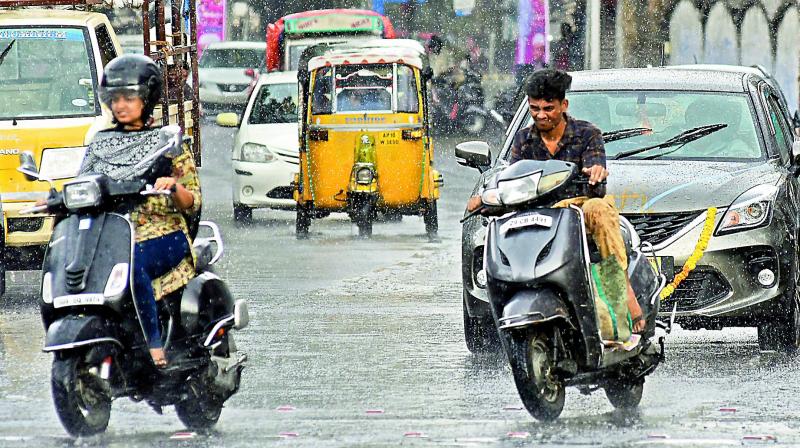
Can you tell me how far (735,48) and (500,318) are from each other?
2591cm

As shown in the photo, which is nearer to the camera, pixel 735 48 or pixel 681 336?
pixel 681 336

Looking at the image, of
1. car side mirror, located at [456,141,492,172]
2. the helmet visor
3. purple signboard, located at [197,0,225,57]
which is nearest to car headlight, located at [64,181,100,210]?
the helmet visor

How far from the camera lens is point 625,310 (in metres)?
8.64

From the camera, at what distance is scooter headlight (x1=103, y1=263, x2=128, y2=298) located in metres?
7.63

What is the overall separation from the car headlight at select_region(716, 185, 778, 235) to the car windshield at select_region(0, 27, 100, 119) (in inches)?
234

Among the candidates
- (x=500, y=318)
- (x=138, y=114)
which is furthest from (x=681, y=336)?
(x=138, y=114)

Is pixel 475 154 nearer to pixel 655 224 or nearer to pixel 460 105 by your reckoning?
pixel 655 224

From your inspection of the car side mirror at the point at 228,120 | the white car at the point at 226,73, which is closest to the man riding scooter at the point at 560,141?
the car side mirror at the point at 228,120

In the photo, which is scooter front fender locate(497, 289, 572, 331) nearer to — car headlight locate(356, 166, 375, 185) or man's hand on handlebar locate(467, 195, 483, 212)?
man's hand on handlebar locate(467, 195, 483, 212)

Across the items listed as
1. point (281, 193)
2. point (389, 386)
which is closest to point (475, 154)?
point (389, 386)

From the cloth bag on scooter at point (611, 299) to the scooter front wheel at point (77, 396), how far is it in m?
2.21

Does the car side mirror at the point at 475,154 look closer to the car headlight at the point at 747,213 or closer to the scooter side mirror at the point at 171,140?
the car headlight at the point at 747,213

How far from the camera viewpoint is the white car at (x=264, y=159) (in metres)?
21.2

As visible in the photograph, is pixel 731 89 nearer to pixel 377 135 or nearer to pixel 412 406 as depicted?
pixel 412 406
